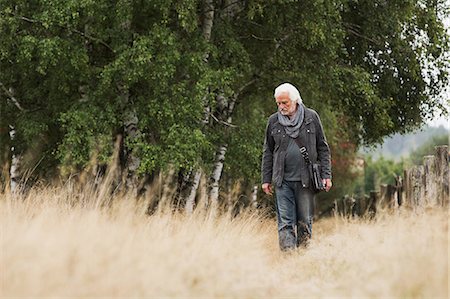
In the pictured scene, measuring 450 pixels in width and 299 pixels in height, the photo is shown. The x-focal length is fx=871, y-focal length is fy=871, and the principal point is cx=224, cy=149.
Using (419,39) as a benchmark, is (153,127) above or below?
below

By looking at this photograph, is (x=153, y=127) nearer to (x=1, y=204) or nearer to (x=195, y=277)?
(x=1, y=204)

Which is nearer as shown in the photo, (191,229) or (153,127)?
(191,229)

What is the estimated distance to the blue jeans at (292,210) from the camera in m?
9.96

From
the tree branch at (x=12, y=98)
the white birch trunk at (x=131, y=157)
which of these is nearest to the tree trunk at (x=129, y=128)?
the white birch trunk at (x=131, y=157)

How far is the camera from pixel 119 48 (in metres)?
15.8

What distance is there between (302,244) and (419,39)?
10603 mm

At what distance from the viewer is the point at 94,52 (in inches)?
698

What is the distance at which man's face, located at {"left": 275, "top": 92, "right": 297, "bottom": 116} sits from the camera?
9.70 metres

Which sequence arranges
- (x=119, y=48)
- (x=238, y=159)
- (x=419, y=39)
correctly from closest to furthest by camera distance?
(x=119, y=48) → (x=238, y=159) → (x=419, y=39)

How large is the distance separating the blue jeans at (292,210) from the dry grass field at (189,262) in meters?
1.21

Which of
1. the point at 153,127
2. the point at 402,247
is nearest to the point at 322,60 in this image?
the point at 153,127

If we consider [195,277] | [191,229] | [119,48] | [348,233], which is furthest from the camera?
[119,48]

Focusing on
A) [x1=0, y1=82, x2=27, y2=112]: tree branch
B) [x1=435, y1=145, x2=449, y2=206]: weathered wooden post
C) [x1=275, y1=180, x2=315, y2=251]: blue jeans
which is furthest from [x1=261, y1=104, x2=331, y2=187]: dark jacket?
[x1=0, y1=82, x2=27, y2=112]: tree branch

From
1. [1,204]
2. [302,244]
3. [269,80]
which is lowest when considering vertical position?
[302,244]
